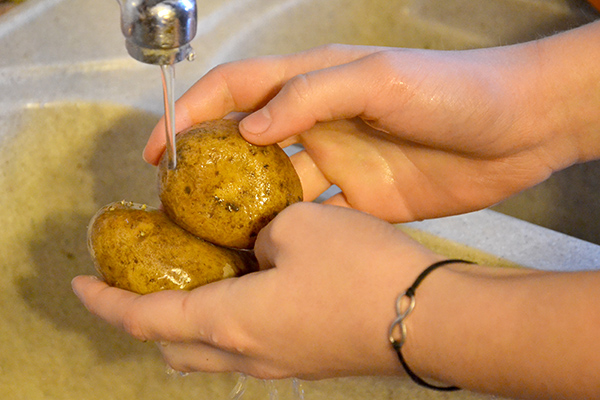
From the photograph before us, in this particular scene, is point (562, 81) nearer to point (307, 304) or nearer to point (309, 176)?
point (309, 176)

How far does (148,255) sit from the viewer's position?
84cm

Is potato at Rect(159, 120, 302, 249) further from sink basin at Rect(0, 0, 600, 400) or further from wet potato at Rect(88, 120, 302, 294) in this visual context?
sink basin at Rect(0, 0, 600, 400)

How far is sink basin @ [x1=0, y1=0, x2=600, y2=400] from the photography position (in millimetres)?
1039

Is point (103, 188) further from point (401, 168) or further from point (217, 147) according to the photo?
point (401, 168)

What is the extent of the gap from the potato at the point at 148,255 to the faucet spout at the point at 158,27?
0.34 m

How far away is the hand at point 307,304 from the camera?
2.23 ft

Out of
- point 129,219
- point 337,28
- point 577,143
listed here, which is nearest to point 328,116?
point 129,219

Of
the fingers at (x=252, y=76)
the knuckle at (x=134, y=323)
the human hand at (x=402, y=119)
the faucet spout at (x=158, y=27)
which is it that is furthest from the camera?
the fingers at (x=252, y=76)

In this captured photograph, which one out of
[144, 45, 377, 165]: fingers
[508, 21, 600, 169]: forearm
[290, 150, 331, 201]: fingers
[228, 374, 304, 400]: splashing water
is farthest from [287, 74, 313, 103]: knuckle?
[228, 374, 304, 400]: splashing water

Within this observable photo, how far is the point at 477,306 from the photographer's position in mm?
639

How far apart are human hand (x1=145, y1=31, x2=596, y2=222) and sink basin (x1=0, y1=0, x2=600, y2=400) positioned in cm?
8

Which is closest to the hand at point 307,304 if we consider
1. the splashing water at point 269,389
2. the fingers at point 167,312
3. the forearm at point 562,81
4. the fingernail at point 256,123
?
the fingers at point 167,312

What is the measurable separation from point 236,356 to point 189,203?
22 centimetres

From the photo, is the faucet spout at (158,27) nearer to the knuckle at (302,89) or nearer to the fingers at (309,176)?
the knuckle at (302,89)
